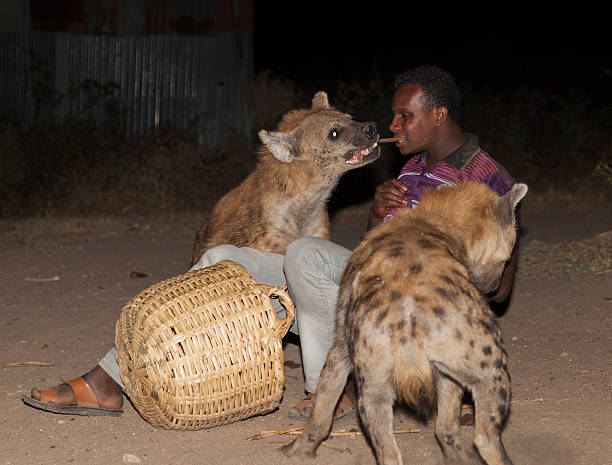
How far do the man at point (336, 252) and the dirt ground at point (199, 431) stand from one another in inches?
4.2

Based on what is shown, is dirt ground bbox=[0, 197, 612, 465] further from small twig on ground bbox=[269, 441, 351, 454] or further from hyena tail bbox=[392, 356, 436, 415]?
hyena tail bbox=[392, 356, 436, 415]

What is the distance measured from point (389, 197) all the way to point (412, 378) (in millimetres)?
1025

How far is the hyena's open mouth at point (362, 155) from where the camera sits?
13.1ft

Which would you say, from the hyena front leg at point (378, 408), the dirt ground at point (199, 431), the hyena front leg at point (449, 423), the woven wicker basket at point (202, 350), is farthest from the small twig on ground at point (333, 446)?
the hyena front leg at point (378, 408)

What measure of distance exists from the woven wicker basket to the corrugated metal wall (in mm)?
6069

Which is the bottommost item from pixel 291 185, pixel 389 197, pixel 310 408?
pixel 310 408

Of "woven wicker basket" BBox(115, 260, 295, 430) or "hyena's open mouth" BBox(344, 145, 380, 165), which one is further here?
"hyena's open mouth" BBox(344, 145, 380, 165)

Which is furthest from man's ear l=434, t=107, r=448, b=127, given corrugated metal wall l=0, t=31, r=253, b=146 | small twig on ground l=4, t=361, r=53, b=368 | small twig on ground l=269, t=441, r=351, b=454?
corrugated metal wall l=0, t=31, r=253, b=146

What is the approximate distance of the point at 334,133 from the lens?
4082mm

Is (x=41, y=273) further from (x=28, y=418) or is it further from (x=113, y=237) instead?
(x=28, y=418)

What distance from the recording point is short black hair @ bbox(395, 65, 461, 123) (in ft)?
11.0

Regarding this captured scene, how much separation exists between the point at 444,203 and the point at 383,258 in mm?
520

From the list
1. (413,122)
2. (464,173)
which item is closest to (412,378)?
(464,173)

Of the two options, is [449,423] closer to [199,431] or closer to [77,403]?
[199,431]
